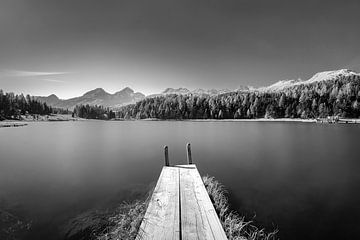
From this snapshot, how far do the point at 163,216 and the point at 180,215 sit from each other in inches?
25.1

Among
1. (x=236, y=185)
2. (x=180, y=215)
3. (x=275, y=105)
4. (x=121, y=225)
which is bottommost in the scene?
(x=236, y=185)

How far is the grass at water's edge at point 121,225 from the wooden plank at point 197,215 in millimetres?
1043

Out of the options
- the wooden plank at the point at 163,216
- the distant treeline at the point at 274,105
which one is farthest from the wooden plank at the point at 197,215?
the distant treeline at the point at 274,105

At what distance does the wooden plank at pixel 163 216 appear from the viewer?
5.93 m

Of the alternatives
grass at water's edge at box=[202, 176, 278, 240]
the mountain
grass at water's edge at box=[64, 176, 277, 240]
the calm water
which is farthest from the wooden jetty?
the mountain

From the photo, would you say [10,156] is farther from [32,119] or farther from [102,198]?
[32,119]

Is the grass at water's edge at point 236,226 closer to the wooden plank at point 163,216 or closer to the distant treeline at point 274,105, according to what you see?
the wooden plank at point 163,216

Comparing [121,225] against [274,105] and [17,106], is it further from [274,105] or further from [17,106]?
[17,106]

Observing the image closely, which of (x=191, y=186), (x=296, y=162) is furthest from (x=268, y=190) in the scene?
(x=296, y=162)

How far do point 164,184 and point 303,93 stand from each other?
165 metres

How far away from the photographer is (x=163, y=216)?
7090mm

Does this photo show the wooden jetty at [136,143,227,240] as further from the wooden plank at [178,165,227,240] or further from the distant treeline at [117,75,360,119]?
the distant treeline at [117,75,360,119]

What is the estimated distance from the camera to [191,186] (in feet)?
33.9

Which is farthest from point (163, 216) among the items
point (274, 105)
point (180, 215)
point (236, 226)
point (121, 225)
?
point (274, 105)
